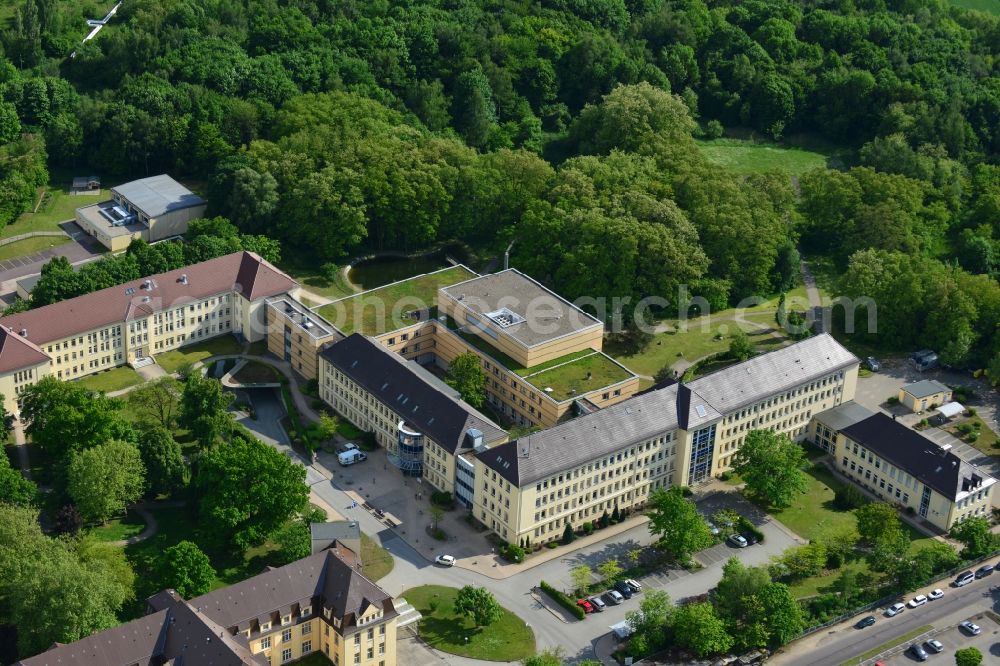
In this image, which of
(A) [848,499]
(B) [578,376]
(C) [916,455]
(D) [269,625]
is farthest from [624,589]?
(C) [916,455]

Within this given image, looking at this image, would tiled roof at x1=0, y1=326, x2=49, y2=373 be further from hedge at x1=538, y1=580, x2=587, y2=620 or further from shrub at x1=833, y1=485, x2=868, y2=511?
shrub at x1=833, y1=485, x2=868, y2=511

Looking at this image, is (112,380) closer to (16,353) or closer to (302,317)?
(16,353)

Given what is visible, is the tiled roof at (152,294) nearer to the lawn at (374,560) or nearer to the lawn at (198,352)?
the lawn at (198,352)

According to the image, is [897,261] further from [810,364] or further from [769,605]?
[769,605]

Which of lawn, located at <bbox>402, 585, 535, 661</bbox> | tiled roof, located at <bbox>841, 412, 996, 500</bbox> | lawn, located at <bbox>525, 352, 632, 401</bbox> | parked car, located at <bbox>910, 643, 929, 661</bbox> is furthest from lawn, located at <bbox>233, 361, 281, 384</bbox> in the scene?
parked car, located at <bbox>910, 643, 929, 661</bbox>

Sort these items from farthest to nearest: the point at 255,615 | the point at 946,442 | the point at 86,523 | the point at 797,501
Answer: the point at 946,442, the point at 797,501, the point at 86,523, the point at 255,615

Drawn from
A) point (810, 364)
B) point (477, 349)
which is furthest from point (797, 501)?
point (477, 349)
